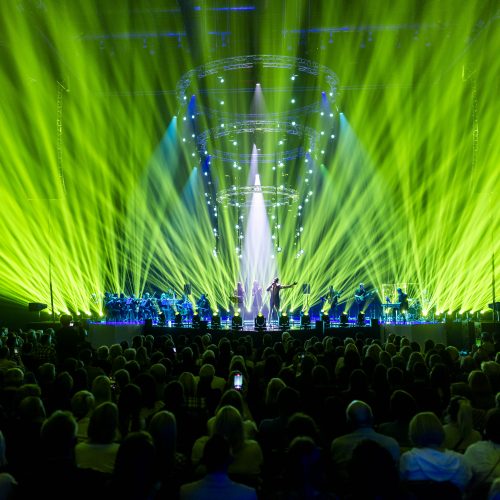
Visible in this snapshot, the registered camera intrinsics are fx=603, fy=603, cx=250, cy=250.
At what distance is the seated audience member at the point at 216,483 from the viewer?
326 cm

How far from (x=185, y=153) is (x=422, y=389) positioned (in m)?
19.8

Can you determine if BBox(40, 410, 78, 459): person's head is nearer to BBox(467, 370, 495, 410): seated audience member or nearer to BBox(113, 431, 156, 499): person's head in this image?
BBox(113, 431, 156, 499): person's head

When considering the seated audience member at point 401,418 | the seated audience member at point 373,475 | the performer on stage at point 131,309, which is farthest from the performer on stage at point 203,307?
the seated audience member at point 373,475

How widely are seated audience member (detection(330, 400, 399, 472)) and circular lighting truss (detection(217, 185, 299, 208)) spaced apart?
17.4 meters

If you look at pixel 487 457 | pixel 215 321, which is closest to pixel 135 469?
pixel 487 457

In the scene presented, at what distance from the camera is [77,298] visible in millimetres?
21500

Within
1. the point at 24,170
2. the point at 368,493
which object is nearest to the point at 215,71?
the point at 24,170

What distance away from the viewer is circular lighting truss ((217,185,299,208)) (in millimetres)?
22047

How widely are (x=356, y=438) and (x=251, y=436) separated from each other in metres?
0.92

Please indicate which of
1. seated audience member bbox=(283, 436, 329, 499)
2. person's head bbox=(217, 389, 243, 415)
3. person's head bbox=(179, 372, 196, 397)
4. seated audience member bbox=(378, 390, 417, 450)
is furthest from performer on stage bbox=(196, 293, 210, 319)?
seated audience member bbox=(283, 436, 329, 499)

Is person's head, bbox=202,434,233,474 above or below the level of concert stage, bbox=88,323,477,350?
below

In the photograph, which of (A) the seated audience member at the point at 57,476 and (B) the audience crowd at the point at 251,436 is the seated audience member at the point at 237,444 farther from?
(A) the seated audience member at the point at 57,476

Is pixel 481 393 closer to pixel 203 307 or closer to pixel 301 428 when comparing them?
pixel 301 428

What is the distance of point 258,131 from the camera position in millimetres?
22156
